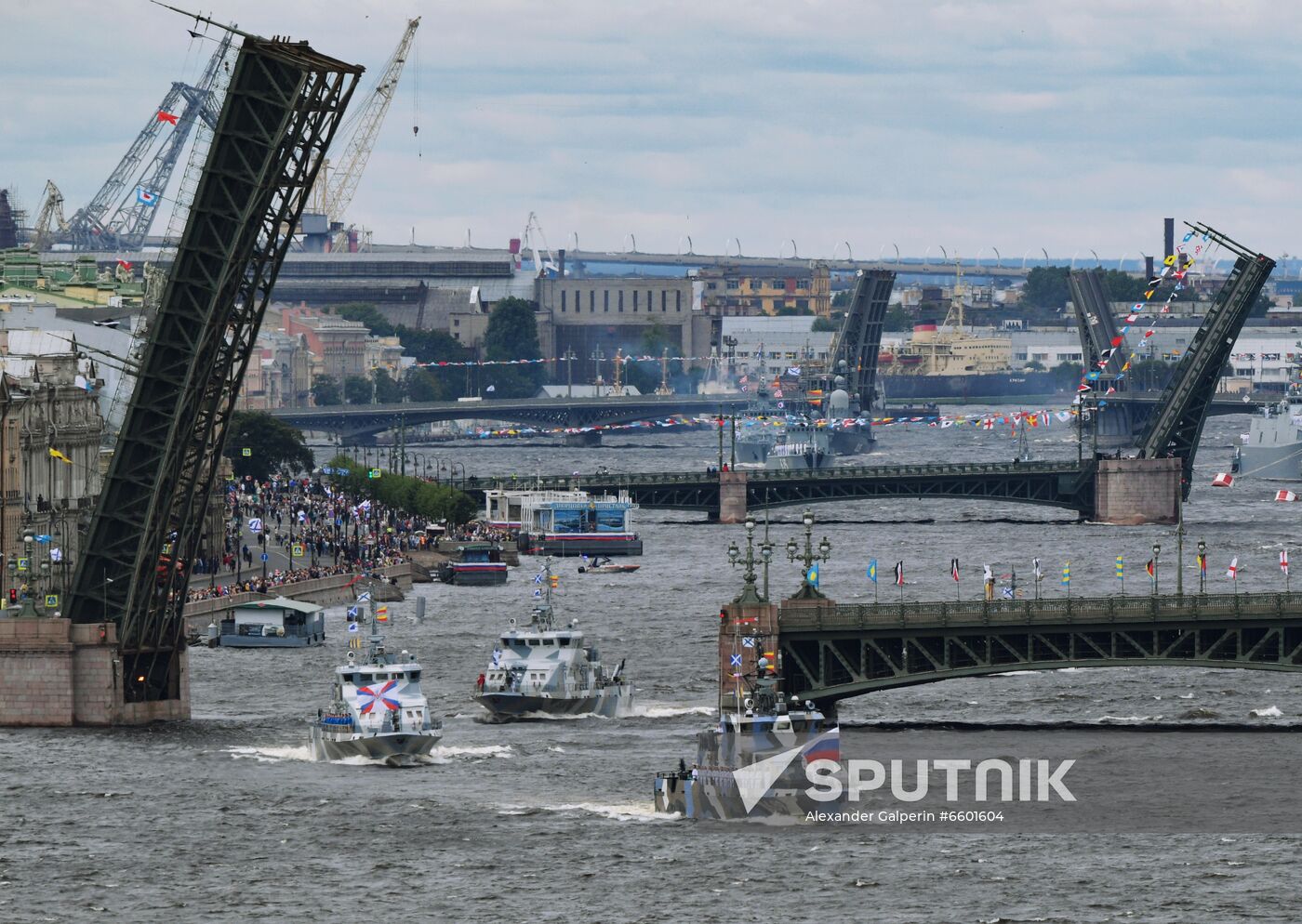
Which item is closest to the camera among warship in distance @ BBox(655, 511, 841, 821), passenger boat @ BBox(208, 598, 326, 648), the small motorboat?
warship in distance @ BBox(655, 511, 841, 821)

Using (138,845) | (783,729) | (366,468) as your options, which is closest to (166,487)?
(138,845)

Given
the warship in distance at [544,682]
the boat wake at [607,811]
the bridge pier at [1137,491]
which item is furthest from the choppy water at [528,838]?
the bridge pier at [1137,491]

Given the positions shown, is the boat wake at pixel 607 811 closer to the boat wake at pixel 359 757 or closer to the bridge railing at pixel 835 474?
the boat wake at pixel 359 757

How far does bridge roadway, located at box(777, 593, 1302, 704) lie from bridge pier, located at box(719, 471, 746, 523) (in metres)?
82.5

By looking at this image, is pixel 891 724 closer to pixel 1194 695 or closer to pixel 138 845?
pixel 1194 695

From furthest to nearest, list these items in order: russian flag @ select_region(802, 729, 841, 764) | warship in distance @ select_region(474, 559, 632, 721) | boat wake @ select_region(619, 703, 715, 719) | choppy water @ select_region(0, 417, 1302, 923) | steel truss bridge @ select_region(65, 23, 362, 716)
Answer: boat wake @ select_region(619, 703, 715, 719) < warship in distance @ select_region(474, 559, 632, 721) < steel truss bridge @ select_region(65, 23, 362, 716) < russian flag @ select_region(802, 729, 841, 764) < choppy water @ select_region(0, 417, 1302, 923)

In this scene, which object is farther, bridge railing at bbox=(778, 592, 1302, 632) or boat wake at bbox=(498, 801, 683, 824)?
bridge railing at bbox=(778, 592, 1302, 632)

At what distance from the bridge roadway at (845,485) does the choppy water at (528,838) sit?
205ft

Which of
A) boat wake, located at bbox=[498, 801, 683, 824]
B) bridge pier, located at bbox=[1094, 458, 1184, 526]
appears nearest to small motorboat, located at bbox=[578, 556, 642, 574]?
bridge pier, located at bbox=[1094, 458, 1184, 526]

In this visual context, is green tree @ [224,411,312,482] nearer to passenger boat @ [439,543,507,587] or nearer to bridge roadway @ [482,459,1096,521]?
bridge roadway @ [482,459,1096,521]

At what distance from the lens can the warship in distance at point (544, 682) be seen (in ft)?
248

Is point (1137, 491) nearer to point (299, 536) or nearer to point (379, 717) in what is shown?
point (299, 536)

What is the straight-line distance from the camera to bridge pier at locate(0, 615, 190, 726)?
69.5 m

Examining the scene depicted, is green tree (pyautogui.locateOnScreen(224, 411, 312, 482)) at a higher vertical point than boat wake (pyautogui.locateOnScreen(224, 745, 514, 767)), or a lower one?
higher
